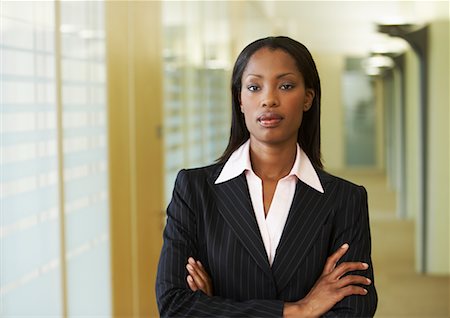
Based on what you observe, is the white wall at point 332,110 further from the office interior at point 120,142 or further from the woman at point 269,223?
the woman at point 269,223

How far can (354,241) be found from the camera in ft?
7.25

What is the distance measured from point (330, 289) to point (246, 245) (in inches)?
9.5

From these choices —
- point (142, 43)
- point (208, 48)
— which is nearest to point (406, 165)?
point (208, 48)

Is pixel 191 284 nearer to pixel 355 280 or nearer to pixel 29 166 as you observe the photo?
pixel 355 280

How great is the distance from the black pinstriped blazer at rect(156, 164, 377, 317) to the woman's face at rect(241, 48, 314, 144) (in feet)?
0.53

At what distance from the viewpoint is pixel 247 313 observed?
211 cm

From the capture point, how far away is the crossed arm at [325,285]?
2133mm

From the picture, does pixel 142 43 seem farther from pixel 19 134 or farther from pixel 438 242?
pixel 438 242

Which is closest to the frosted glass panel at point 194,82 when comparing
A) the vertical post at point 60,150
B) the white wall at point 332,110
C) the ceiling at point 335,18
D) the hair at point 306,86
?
the vertical post at point 60,150

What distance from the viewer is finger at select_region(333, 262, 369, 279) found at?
2.16m

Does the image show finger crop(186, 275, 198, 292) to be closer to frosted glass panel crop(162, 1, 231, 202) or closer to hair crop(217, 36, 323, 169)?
hair crop(217, 36, 323, 169)

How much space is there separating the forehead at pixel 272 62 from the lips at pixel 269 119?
0.37 ft

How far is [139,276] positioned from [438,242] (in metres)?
4.03

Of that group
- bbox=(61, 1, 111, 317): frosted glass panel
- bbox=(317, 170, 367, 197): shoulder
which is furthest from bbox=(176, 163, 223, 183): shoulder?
bbox=(61, 1, 111, 317): frosted glass panel
